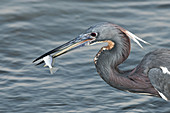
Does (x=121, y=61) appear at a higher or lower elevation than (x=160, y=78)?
higher

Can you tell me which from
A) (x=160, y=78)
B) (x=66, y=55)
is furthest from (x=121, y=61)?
(x=66, y=55)

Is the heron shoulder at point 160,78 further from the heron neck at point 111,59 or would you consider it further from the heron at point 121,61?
the heron neck at point 111,59

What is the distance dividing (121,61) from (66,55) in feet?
8.75

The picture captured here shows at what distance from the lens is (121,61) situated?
7711 mm

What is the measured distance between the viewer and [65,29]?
11.3 meters

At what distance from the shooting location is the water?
8422mm

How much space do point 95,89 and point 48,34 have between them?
8.63ft


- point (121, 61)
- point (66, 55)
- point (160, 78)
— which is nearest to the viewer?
point (121, 61)

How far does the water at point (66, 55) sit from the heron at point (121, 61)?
529 mm

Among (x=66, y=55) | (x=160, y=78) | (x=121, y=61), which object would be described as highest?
(x=66, y=55)

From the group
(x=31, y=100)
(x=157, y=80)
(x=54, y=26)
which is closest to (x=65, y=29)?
(x=54, y=26)

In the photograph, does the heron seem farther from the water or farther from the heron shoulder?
the water

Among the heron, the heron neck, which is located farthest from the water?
the heron neck

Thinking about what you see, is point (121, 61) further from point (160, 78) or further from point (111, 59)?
point (160, 78)
